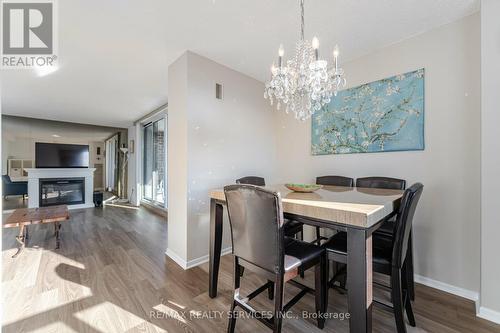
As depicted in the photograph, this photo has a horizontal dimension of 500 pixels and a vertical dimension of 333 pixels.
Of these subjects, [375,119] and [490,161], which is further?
[375,119]

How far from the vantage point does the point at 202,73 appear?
2.71 m

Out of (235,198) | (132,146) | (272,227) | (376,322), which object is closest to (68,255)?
(235,198)

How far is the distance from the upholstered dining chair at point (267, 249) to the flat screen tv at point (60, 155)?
5982mm

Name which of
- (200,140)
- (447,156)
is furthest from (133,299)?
(447,156)

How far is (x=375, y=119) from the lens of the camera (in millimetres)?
2535

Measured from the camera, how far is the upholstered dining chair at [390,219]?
5.87 feet

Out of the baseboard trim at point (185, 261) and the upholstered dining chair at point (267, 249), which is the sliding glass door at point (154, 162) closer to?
the baseboard trim at point (185, 261)

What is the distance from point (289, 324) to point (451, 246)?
168cm

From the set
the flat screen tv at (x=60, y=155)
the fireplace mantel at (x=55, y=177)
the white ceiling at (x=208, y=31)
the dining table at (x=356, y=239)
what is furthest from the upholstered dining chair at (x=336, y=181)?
the flat screen tv at (x=60, y=155)

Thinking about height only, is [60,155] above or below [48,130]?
below

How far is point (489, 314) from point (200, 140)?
2970 millimetres

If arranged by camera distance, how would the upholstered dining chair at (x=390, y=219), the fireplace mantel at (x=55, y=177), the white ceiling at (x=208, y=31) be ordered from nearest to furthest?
the upholstered dining chair at (x=390, y=219), the white ceiling at (x=208, y=31), the fireplace mantel at (x=55, y=177)

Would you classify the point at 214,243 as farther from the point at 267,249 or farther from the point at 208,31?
the point at 208,31

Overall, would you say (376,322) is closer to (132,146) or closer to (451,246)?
(451,246)
